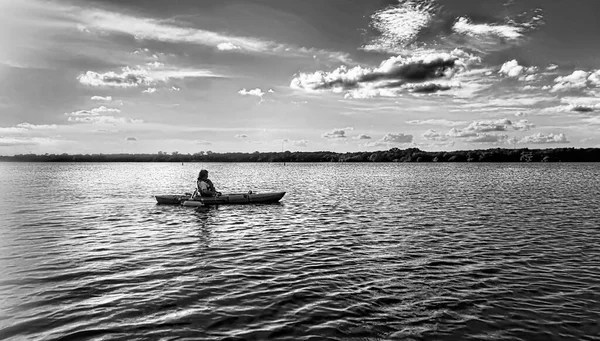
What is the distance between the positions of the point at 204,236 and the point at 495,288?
1593 centimetres

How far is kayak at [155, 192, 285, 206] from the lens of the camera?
3800cm

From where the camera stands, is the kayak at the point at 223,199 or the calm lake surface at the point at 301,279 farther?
the kayak at the point at 223,199

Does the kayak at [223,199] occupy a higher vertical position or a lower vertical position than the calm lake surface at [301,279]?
higher

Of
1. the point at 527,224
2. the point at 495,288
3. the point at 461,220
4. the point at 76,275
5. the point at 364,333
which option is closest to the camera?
the point at 364,333

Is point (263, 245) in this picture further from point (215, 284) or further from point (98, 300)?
point (98, 300)

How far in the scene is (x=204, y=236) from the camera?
23625 mm

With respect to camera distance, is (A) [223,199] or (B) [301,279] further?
(A) [223,199]

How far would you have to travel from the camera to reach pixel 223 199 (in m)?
38.6

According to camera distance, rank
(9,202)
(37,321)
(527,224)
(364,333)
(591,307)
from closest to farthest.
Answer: (364,333)
(37,321)
(591,307)
(527,224)
(9,202)

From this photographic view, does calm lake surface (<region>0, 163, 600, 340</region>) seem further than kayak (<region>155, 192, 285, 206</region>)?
No

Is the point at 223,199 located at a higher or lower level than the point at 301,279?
higher

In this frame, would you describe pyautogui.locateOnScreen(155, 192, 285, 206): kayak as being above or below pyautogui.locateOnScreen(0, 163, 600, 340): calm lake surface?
above

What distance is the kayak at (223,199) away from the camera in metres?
38.0

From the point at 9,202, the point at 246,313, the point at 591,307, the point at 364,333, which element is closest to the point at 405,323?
the point at 364,333
